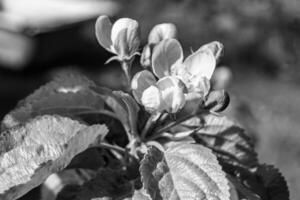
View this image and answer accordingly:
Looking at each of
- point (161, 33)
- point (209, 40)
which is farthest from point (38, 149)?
point (209, 40)

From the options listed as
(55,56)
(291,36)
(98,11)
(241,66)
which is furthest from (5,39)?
(291,36)

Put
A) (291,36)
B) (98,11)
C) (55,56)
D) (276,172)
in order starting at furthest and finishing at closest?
(98,11)
(55,56)
(291,36)
(276,172)

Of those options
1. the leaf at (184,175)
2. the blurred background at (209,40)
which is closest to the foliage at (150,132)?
the leaf at (184,175)

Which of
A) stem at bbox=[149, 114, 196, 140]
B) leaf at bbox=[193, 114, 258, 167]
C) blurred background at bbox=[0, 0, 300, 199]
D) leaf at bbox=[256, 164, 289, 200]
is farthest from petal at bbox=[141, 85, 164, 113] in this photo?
blurred background at bbox=[0, 0, 300, 199]

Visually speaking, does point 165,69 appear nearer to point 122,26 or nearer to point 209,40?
point 122,26

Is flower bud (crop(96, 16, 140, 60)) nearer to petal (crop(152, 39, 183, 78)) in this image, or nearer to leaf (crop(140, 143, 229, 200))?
petal (crop(152, 39, 183, 78))

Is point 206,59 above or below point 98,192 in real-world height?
above

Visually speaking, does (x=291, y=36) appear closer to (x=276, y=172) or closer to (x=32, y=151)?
(x=276, y=172)
